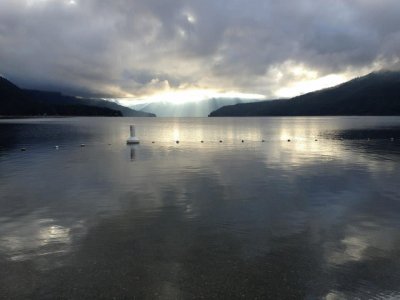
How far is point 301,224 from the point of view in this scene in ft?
51.7

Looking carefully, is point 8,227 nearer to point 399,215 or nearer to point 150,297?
point 150,297

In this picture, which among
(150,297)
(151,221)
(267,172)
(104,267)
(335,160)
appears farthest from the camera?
(335,160)

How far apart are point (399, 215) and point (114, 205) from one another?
561 inches

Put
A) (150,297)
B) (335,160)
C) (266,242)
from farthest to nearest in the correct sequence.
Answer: (335,160), (266,242), (150,297)

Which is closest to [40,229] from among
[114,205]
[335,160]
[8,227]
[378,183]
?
[8,227]

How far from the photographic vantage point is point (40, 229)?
49.8ft

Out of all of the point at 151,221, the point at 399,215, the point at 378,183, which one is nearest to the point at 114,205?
the point at 151,221

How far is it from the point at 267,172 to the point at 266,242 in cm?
1718

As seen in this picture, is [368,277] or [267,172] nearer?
[368,277]

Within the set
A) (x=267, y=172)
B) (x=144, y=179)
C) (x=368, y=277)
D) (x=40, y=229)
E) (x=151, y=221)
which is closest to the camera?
(x=368, y=277)

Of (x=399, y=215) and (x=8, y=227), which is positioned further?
(x=399, y=215)

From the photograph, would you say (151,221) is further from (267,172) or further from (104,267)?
(267,172)

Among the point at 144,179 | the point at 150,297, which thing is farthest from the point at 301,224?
the point at 144,179

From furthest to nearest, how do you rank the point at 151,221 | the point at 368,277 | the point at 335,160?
the point at 335,160, the point at 151,221, the point at 368,277
